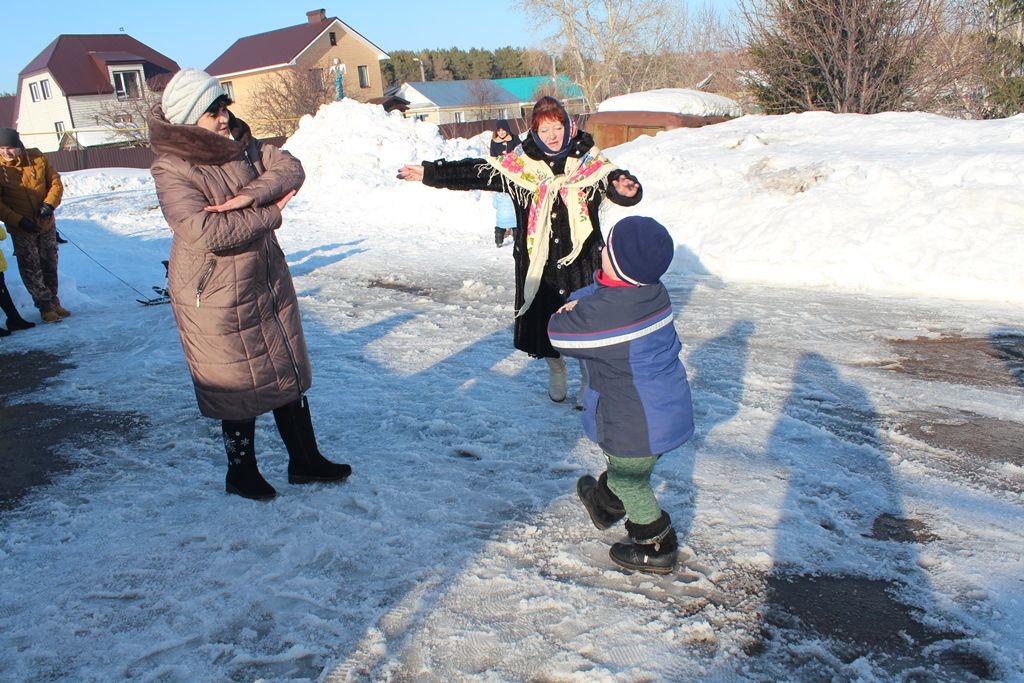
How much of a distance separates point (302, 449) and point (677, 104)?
1299 centimetres

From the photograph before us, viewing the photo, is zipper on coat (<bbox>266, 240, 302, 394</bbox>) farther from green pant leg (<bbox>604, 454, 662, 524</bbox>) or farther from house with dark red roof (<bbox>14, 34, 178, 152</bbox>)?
house with dark red roof (<bbox>14, 34, 178, 152</bbox>)

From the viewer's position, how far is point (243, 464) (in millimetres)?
3674

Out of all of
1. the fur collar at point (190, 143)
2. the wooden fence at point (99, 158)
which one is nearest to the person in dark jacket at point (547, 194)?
the fur collar at point (190, 143)

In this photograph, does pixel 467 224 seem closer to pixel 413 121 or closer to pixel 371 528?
pixel 413 121

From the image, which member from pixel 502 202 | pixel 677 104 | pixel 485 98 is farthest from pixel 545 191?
pixel 485 98

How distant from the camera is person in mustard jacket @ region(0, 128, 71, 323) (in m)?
6.87

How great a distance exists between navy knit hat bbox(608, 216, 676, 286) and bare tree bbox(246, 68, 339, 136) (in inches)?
1367

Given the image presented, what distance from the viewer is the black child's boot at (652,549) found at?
298cm

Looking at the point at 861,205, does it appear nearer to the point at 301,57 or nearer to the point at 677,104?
the point at 677,104

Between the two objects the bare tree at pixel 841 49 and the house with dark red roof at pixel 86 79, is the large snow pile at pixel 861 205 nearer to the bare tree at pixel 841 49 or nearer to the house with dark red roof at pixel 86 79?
the bare tree at pixel 841 49

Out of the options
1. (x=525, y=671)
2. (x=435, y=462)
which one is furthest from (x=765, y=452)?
(x=525, y=671)

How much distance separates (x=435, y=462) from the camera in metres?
4.11

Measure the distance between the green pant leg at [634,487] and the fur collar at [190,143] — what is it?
2.00 meters

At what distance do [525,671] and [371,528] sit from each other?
117 centimetres
